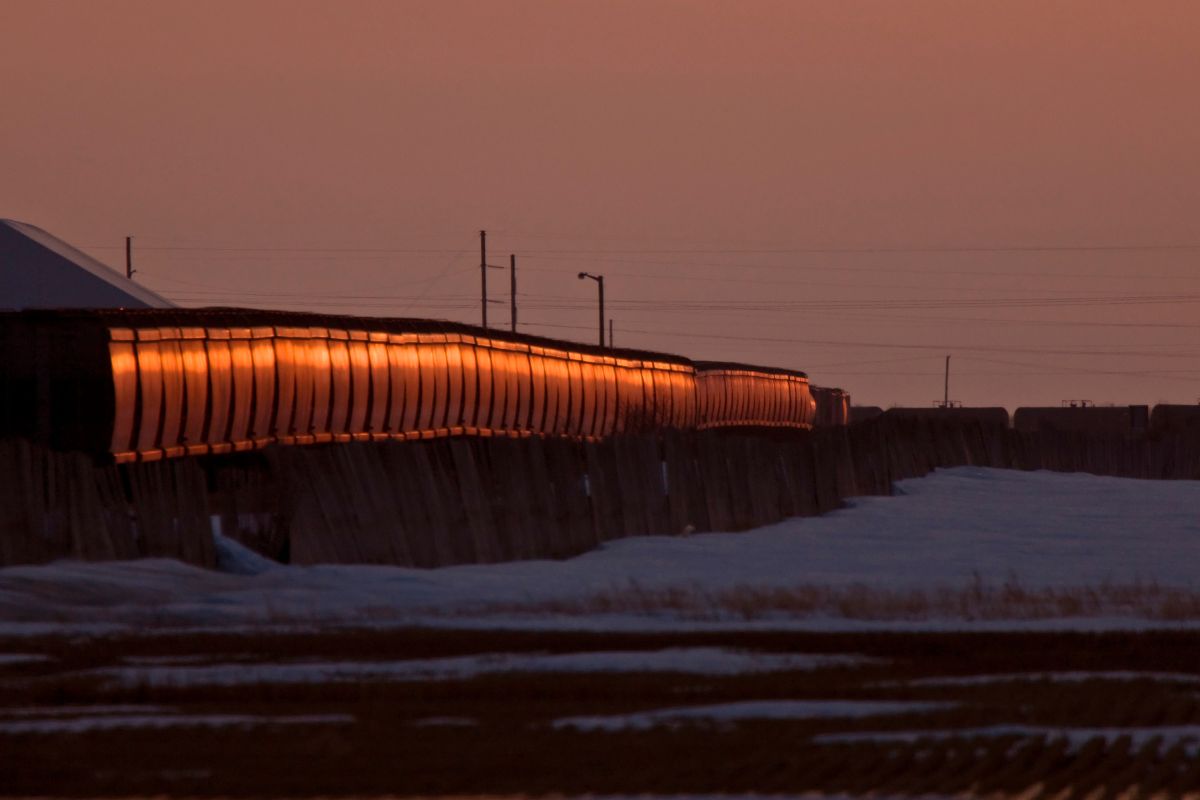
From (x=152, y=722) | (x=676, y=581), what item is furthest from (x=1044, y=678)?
(x=676, y=581)

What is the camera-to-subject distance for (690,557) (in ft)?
73.4

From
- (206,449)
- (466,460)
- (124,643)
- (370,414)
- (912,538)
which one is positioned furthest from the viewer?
(370,414)

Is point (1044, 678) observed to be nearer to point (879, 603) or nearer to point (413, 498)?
point (879, 603)

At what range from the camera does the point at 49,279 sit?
192ft

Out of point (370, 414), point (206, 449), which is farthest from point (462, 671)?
point (370, 414)

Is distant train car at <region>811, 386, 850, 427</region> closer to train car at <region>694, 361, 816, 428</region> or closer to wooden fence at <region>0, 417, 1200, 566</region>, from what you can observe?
train car at <region>694, 361, 816, 428</region>

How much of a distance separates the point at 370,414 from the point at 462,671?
2117 centimetres

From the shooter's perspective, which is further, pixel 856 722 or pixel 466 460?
pixel 466 460

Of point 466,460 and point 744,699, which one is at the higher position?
point 466,460

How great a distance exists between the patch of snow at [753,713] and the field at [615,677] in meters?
0.04

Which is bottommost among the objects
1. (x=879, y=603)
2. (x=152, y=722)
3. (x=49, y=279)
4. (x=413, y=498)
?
(x=152, y=722)

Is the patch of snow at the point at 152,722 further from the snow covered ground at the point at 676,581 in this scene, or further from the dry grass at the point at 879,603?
the dry grass at the point at 879,603

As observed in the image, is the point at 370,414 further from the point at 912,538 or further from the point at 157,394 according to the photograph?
the point at 912,538

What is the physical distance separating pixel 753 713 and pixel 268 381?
63.9 feet
